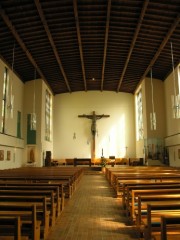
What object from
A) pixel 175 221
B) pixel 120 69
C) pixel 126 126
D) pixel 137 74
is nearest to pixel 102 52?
pixel 120 69

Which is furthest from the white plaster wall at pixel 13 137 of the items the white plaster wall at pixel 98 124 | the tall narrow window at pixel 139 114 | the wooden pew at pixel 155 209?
the wooden pew at pixel 155 209

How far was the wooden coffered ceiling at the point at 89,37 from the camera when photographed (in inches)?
447

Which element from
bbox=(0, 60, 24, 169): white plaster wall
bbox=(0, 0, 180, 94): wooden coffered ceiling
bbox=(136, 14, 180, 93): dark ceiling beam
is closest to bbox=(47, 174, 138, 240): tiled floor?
bbox=(0, 0, 180, 94): wooden coffered ceiling

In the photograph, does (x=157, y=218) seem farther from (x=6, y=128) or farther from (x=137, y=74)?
(x=137, y=74)

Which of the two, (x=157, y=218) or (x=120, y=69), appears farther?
(x=120, y=69)

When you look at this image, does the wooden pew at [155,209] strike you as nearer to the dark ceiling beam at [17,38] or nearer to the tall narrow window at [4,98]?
the dark ceiling beam at [17,38]

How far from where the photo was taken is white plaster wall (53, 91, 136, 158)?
2423 cm

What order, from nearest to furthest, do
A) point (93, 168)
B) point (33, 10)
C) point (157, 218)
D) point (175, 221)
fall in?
point (175, 221) → point (157, 218) → point (33, 10) → point (93, 168)

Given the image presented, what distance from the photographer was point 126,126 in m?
24.7

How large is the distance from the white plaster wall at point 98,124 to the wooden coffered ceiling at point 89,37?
13.2ft

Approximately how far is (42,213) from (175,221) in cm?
187

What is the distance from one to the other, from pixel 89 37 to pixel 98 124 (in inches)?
439

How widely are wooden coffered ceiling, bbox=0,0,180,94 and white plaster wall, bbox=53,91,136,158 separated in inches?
158

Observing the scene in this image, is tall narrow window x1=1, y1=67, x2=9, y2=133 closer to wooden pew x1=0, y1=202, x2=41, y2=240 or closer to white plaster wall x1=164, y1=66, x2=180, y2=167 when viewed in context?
white plaster wall x1=164, y1=66, x2=180, y2=167
